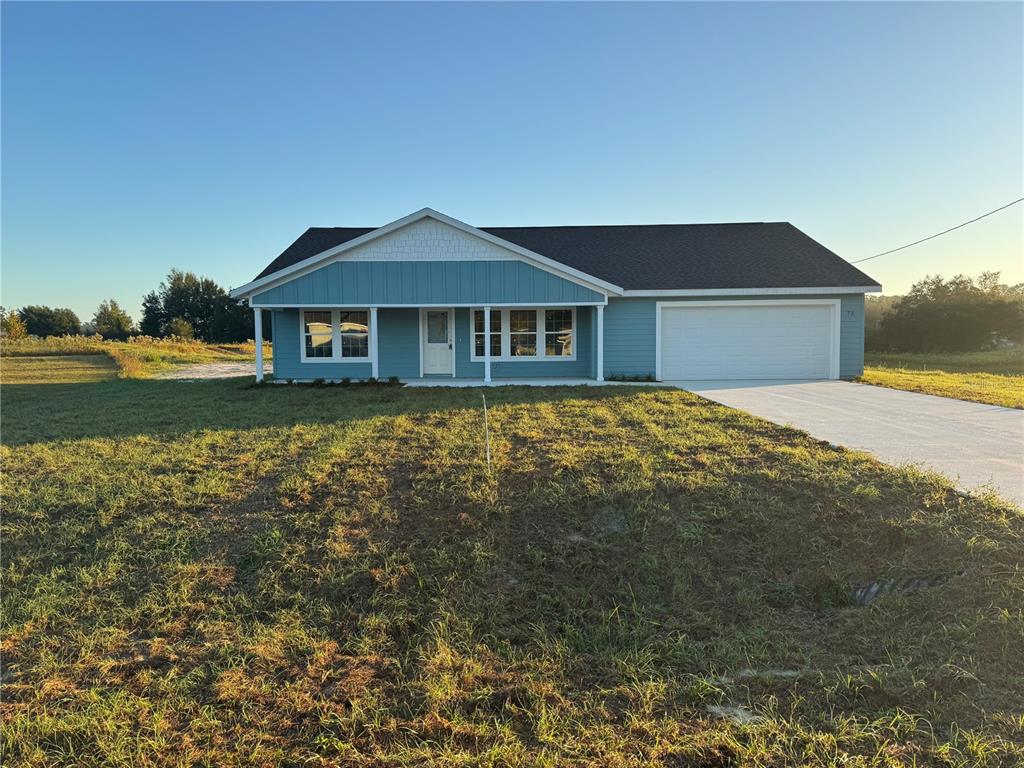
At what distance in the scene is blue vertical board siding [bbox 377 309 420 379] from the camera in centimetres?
1527

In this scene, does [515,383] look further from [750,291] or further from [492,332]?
[750,291]

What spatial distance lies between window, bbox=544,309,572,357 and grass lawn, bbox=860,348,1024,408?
299 inches

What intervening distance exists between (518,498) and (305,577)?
1.87 m

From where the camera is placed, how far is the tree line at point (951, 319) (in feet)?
83.6

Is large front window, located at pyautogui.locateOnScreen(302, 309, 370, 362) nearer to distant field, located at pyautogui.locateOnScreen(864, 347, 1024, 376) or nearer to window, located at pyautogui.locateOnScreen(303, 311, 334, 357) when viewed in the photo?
window, located at pyautogui.locateOnScreen(303, 311, 334, 357)

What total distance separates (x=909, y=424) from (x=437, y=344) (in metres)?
11.0

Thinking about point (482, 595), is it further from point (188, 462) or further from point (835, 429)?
point (835, 429)

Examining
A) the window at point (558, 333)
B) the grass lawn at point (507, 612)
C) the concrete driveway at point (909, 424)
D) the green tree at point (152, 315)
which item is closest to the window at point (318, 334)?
the window at point (558, 333)

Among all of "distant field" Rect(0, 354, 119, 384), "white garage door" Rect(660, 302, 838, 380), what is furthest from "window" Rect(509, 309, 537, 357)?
"distant field" Rect(0, 354, 119, 384)

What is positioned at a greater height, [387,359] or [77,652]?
[387,359]

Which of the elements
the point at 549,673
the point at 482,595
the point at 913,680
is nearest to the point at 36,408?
the point at 482,595

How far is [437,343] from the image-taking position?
611 inches

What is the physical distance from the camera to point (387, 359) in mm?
15383

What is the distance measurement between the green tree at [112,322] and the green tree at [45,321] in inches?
115
